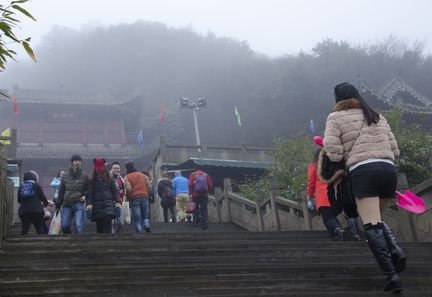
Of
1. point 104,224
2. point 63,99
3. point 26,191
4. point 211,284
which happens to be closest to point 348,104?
point 211,284

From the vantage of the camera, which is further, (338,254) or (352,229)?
(352,229)

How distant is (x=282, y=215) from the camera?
10312mm

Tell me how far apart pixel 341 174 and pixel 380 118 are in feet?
1.67

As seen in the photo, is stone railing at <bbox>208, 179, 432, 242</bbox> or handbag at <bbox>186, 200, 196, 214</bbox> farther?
handbag at <bbox>186, 200, 196, 214</bbox>

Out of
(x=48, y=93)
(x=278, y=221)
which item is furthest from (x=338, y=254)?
(x=48, y=93)

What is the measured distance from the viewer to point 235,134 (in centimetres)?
4166

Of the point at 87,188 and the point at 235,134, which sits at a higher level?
the point at 235,134

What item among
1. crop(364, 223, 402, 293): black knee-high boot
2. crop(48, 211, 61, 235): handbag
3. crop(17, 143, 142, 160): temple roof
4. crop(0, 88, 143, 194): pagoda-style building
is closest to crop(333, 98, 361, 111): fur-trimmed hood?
crop(364, 223, 402, 293): black knee-high boot

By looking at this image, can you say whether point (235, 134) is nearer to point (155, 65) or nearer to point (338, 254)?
point (155, 65)

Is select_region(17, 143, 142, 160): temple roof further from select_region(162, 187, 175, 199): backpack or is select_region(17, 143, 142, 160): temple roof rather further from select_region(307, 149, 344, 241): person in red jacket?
select_region(307, 149, 344, 241): person in red jacket

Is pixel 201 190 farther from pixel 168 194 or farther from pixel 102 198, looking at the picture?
pixel 102 198

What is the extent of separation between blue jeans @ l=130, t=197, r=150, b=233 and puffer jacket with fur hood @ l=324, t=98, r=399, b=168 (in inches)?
202

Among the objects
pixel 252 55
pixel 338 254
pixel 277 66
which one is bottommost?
pixel 338 254

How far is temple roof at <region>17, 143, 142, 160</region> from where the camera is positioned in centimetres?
3105
